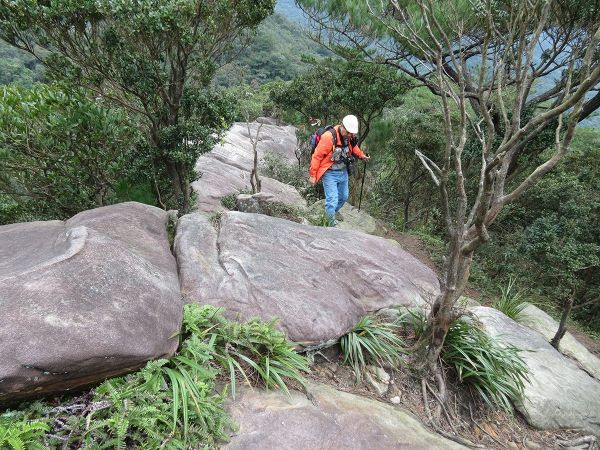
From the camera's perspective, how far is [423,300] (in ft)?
15.6

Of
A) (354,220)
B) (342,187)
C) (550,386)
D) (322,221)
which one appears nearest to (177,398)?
(550,386)

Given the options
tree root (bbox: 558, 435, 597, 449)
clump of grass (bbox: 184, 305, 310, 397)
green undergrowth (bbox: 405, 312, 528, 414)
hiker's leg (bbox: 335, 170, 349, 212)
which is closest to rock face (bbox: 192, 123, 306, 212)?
hiker's leg (bbox: 335, 170, 349, 212)

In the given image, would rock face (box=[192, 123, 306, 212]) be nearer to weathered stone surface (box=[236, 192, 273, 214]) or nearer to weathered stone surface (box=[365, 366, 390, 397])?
weathered stone surface (box=[236, 192, 273, 214])

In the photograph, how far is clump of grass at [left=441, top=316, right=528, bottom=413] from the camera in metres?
3.87

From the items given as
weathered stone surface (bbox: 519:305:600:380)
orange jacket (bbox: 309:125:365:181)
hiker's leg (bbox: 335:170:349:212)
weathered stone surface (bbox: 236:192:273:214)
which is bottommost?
weathered stone surface (bbox: 236:192:273:214)

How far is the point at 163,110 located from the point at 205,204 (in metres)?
3.14

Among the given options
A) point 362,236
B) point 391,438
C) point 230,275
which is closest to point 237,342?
point 230,275

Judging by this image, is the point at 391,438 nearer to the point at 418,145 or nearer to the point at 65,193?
the point at 65,193

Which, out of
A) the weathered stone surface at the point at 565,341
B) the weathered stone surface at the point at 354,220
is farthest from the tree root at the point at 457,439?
the weathered stone surface at the point at 354,220

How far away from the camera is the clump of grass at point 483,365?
3.87m

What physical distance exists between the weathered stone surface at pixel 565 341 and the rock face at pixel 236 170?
4488 mm

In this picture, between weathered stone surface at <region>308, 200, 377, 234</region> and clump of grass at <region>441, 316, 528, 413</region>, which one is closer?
clump of grass at <region>441, 316, 528, 413</region>

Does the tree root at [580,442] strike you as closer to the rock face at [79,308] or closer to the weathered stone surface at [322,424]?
the weathered stone surface at [322,424]

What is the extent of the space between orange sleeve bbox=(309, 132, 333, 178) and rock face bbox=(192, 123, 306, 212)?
40.1 inches
